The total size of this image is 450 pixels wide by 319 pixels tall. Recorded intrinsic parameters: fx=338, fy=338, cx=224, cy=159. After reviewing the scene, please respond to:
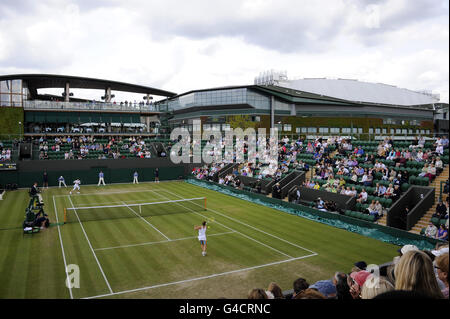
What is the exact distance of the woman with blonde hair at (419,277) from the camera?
3.12 metres

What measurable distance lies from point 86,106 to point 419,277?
5813 cm

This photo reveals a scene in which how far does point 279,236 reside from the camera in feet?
61.0

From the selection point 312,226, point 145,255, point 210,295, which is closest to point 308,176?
point 312,226

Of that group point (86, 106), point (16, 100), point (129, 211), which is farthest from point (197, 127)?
point (129, 211)

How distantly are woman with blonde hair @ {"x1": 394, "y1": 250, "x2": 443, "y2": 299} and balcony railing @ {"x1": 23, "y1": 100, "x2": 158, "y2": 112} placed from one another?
57.8 meters

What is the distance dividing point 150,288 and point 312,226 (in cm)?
1192

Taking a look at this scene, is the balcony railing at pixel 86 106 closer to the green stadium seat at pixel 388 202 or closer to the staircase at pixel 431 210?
the green stadium seat at pixel 388 202

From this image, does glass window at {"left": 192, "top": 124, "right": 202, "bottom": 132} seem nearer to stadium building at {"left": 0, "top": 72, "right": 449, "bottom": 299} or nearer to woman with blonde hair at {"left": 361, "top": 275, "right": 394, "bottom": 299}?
stadium building at {"left": 0, "top": 72, "right": 449, "bottom": 299}

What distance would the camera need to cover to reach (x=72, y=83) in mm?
A: 58719

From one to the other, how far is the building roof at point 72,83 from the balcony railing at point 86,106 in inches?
164

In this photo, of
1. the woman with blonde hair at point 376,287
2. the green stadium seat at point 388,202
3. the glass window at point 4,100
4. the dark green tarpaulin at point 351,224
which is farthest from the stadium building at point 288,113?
the woman with blonde hair at point 376,287

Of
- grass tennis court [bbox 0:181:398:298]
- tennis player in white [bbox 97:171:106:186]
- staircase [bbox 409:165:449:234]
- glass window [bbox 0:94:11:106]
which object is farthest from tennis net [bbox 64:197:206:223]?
glass window [bbox 0:94:11:106]

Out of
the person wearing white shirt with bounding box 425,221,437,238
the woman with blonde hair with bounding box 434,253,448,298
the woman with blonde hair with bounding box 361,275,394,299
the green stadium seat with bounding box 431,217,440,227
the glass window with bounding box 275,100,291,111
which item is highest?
the glass window with bounding box 275,100,291,111

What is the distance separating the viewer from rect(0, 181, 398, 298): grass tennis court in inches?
475
